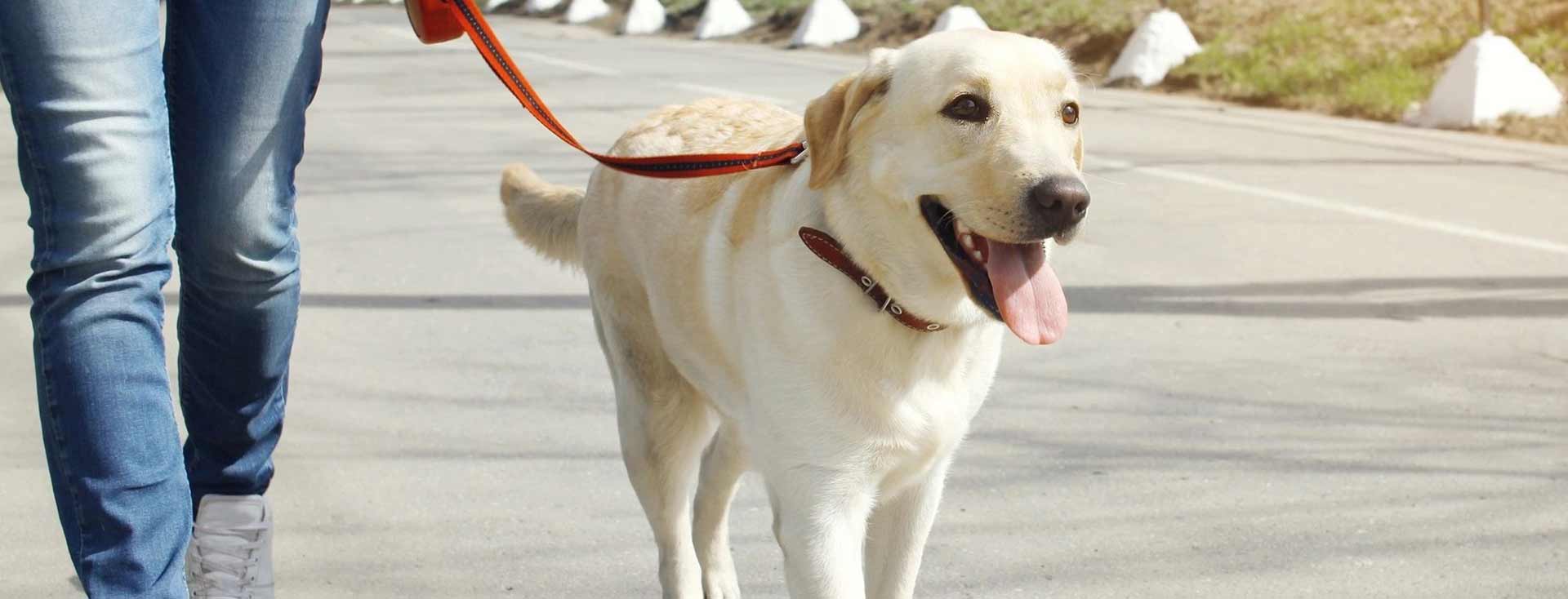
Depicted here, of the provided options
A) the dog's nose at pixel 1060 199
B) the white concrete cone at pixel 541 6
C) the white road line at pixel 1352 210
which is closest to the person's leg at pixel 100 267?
the dog's nose at pixel 1060 199

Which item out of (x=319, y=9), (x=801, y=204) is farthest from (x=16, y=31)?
(x=801, y=204)

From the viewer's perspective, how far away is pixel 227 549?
3.36 metres

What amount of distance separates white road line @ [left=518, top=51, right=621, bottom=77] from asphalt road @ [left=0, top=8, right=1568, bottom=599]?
206 inches

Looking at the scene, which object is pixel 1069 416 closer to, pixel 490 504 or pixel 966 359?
pixel 490 504

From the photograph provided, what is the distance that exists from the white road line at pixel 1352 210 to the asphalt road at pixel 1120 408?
0.09ft

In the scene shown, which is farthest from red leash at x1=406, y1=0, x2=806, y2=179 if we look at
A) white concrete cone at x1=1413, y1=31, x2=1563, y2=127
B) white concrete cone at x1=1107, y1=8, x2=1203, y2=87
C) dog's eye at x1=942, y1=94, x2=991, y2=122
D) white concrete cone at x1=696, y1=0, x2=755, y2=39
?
white concrete cone at x1=696, y1=0, x2=755, y2=39

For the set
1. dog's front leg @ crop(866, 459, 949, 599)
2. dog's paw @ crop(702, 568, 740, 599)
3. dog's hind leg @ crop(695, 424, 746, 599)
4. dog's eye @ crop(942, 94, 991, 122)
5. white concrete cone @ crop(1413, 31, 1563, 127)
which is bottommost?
white concrete cone @ crop(1413, 31, 1563, 127)

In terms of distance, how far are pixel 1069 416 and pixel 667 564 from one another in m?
1.84

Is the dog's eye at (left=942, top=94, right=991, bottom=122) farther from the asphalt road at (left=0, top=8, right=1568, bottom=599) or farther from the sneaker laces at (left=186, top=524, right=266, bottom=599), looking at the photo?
the sneaker laces at (left=186, top=524, right=266, bottom=599)

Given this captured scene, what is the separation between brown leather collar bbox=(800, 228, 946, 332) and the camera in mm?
3031

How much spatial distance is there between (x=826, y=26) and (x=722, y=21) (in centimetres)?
213

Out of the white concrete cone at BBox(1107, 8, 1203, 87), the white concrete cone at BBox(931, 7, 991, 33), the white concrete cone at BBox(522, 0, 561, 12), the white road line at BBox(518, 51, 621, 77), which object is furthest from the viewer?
the white concrete cone at BBox(522, 0, 561, 12)

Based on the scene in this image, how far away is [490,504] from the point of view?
4379 millimetres

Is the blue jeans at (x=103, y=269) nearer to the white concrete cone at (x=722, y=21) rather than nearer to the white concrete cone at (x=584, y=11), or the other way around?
the white concrete cone at (x=722, y=21)
